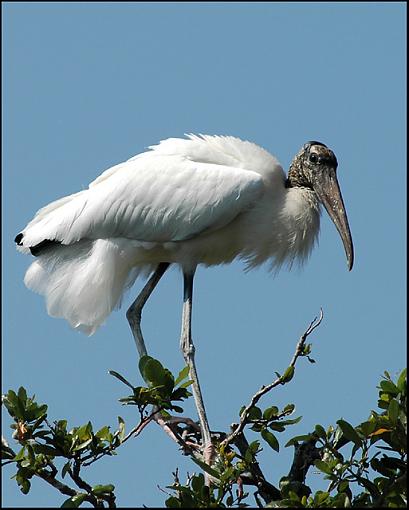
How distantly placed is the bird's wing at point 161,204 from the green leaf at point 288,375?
230 centimetres

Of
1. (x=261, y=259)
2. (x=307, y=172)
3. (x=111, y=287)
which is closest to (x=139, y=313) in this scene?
(x=111, y=287)

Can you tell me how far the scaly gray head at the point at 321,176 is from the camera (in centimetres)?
801

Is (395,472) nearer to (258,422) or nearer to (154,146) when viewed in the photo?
(258,422)

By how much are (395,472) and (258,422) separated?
775 mm

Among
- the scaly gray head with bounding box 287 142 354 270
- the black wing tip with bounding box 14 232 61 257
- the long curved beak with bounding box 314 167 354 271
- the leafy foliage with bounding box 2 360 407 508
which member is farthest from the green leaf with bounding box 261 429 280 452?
the black wing tip with bounding box 14 232 61 257

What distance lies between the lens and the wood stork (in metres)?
7.71

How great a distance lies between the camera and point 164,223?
773cm

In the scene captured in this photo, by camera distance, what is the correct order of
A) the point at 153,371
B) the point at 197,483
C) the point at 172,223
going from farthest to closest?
the point at 172,223 → the point at 153,371 → the point at 197,483

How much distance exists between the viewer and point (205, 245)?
7.80 m

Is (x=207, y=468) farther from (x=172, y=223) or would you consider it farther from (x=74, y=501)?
(x=172, y=223)

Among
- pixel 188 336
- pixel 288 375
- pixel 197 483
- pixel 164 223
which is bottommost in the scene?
pixel 197 483

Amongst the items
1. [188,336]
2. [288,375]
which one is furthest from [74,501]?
[188,336]

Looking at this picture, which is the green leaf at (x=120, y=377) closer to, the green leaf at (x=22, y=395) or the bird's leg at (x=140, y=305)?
the green leaf at (x=22, y=395)

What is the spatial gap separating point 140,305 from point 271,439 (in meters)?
2.70
